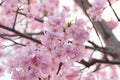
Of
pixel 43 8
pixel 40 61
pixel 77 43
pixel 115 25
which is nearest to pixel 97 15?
pixel 43 8

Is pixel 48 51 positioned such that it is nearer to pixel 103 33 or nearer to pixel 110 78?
pixel 103 33

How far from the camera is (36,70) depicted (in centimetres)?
214

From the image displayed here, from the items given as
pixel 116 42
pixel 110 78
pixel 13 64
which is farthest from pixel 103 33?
pixel 110 78

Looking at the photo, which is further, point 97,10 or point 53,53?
point 97,10

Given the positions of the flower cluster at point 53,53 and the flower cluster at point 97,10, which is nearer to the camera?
the flower cluster at point 53,53

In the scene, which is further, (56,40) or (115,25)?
(115,25)

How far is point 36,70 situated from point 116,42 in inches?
117

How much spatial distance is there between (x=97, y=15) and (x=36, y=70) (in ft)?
8.16

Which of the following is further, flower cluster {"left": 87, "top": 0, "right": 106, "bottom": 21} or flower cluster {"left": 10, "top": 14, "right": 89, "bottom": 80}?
flower cluster {"left": 87, "top": 0, "right": 106, "bottom": 21}

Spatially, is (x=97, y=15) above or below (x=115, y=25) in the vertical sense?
above

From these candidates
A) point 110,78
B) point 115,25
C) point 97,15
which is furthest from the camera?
point 110,78

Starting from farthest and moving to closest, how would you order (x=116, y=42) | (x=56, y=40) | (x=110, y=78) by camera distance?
(x=110, y=78) < (x=116, y=42) < (x=56, y=40)

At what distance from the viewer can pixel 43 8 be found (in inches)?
233

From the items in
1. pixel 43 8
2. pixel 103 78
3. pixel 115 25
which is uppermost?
pixel 43 8
